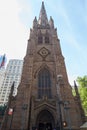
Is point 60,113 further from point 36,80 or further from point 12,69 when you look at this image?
point 12,69

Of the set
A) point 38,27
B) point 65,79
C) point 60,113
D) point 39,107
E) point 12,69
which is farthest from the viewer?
point 12,69

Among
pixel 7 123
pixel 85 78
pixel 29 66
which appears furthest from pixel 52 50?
pixel 7 123

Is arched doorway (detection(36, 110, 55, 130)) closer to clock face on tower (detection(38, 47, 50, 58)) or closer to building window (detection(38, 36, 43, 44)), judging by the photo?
clock face on tower (detection(38, 47, 50, 58))

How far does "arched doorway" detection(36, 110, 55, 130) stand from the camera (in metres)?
17.6

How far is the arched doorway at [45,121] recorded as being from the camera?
694 inches

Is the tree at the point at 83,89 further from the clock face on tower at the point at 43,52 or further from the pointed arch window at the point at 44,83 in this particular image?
the clock face on tower at the point at 43,52

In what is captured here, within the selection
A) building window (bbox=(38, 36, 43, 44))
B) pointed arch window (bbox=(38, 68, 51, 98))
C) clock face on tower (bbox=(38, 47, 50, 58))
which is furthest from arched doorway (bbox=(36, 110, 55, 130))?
building window (bbox=(38, 36, 43, 44))

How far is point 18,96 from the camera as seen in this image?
18.9 m

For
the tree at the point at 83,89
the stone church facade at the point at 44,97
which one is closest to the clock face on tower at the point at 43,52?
the stone church facade at the point at 44,97

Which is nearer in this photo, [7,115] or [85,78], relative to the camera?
[7,115]

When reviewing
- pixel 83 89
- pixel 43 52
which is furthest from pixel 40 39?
pixel 83 89

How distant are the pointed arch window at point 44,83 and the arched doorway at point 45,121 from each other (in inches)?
111

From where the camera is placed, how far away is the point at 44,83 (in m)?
21.6

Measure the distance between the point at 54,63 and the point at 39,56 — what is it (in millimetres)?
3889
